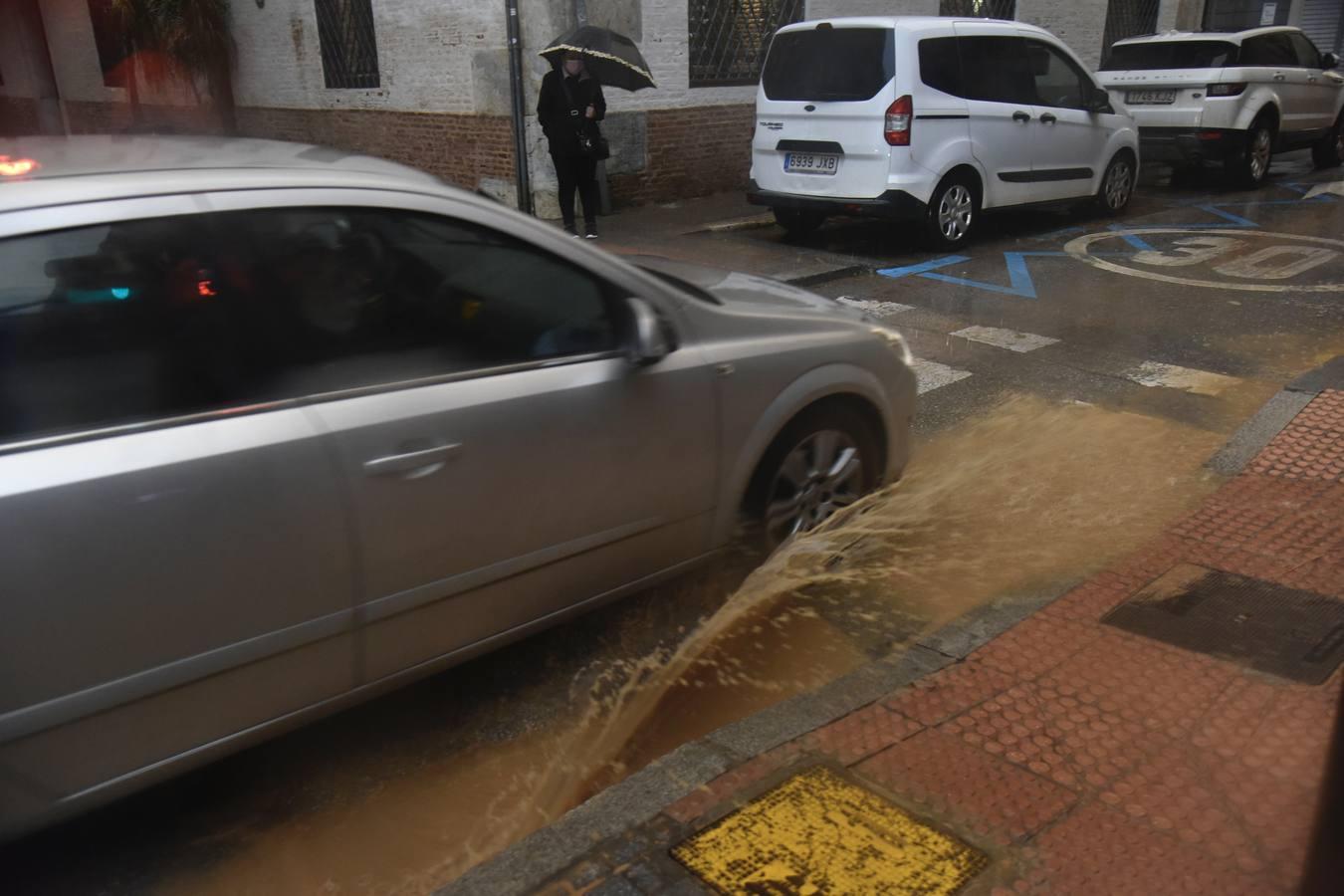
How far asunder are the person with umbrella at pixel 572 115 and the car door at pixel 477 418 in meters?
7.71

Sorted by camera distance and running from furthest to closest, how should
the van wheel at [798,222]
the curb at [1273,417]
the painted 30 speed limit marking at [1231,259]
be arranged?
1. the van wheel at [798,222]
2. the painted 30 speed limit marking at [1231,259]
3. the curb at [1273,417]

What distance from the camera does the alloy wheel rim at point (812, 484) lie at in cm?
402

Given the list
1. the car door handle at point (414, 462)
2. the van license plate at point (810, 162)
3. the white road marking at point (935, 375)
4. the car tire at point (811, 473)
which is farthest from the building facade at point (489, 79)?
the car door handle at point (414, 462)

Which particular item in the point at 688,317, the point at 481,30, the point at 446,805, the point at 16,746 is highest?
the point at 481,30

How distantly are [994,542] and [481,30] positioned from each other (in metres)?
9.80

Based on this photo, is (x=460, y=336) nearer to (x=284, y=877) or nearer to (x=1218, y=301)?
(x=284, y=877)

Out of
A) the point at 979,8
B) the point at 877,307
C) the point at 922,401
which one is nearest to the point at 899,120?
the point at 877,307

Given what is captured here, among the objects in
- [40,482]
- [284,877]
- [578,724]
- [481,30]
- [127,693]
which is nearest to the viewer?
[40,482]

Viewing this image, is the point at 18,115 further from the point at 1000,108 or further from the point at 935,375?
the point at 935,375

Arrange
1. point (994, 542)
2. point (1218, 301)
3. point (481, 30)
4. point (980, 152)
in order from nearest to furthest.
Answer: point (994, 542), point (1218, 301), point (980, 152), point (481, 30)

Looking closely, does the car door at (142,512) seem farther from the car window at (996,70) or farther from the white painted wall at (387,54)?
the white painted wall at (387,54)

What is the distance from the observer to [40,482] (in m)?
2.36

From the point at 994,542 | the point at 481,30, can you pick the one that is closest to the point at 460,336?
the point at 994,542

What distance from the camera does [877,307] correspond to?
8461 millimetres
